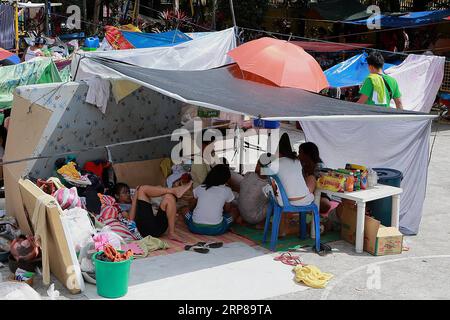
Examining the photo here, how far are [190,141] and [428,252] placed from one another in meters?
4.00

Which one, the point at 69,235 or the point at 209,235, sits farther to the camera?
the point at 209,235

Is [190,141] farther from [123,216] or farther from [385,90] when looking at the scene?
[385,90]

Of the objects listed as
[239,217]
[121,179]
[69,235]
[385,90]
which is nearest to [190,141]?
[121,179]

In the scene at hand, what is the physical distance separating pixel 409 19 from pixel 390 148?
1095 centimetres

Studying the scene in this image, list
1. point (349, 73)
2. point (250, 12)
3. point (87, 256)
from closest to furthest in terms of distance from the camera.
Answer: point (87, 256)
point (349, 73)
point (250, 12)

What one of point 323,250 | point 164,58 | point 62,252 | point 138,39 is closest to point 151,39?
point 138,39

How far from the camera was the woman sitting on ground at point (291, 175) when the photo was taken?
254 inches

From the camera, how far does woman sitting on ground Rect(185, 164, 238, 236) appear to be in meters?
6.86

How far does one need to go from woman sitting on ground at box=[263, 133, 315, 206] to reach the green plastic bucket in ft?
7.00

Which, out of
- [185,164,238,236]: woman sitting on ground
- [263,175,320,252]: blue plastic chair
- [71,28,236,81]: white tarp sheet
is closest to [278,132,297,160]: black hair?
[263,175,320,252]: blue plastic chair

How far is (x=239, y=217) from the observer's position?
7406 millimetres

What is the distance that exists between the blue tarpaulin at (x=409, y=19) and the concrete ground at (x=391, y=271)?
35.5 feet

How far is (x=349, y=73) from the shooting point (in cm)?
1216
